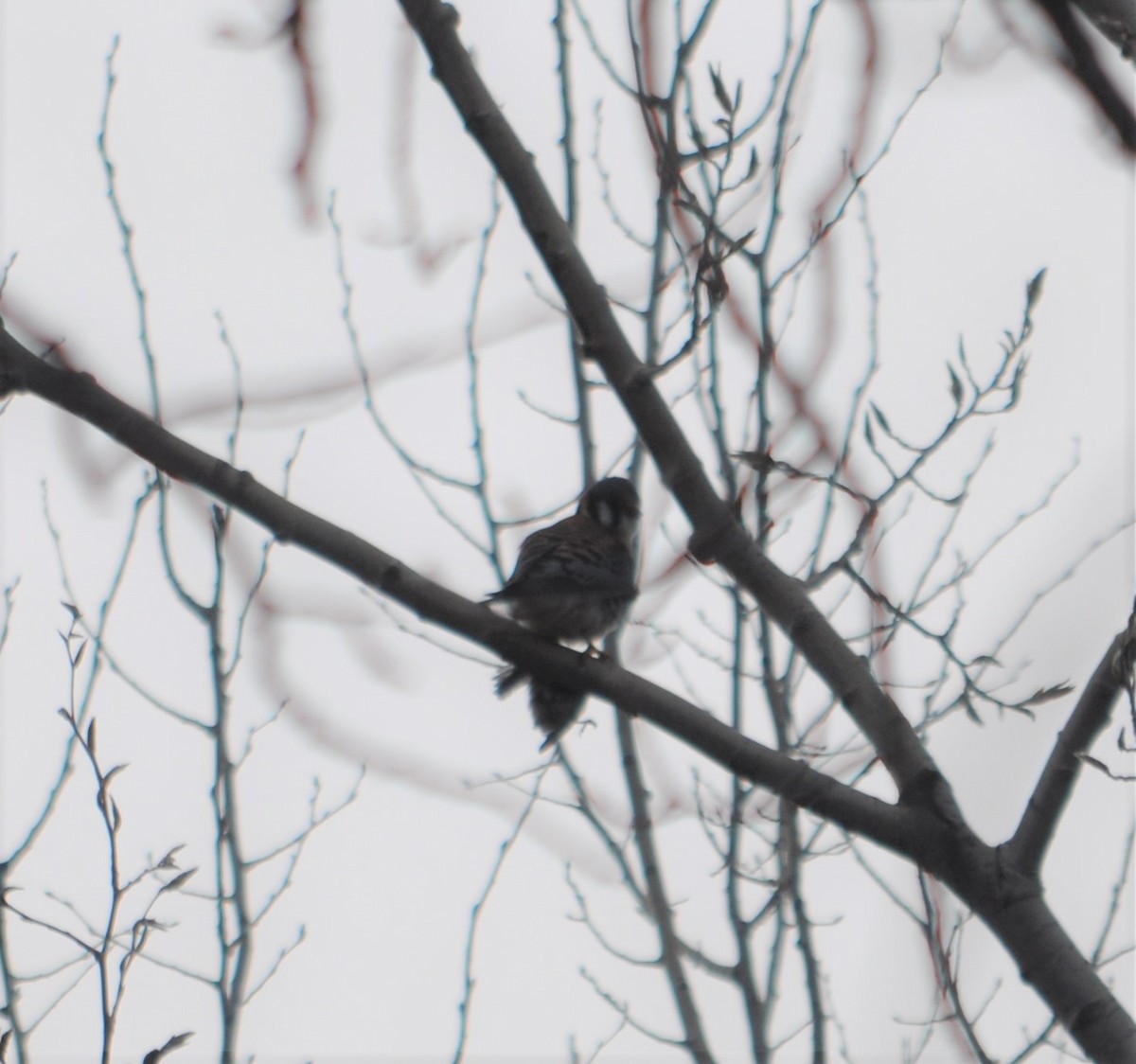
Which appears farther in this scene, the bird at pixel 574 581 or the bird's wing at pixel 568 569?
the bird's wing at pixel 568 569

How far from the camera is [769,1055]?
388 cm

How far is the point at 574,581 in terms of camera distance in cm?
417

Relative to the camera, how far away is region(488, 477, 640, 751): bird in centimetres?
379

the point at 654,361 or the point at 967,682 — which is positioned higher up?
the point at 654,361

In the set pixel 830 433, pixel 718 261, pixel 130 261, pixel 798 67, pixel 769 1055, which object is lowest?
pixel 769 1055

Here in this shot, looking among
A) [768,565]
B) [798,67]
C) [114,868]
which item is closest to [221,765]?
[114,868]

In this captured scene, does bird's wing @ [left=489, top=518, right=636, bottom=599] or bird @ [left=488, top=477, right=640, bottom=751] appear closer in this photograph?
bird @ [left=488, top=477, right=640, bottom=751]

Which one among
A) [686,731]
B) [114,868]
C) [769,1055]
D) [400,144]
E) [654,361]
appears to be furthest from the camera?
[654,361]

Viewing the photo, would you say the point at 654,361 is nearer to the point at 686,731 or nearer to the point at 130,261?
the point at 130,261

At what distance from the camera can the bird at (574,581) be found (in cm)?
379

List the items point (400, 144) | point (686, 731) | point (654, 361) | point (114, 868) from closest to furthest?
point (686, 731) < point (400, 144) < point (114, 868) < point (654, 361)

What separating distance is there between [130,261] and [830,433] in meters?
1.99

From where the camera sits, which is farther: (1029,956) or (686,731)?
(686,731)

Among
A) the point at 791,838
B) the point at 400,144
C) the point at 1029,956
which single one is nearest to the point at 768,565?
the point at 1029,956
